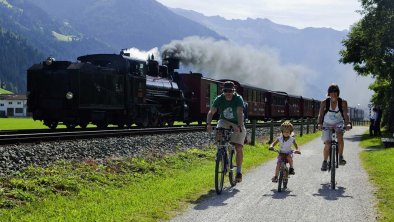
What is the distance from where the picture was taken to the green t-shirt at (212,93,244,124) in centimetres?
961

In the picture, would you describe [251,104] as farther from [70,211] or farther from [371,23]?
[70,211]

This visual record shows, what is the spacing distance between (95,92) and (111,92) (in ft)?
4.20

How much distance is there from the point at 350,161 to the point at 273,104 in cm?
3134

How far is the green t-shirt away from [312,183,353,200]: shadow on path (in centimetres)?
214

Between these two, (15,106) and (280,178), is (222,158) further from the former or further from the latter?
(15,106)

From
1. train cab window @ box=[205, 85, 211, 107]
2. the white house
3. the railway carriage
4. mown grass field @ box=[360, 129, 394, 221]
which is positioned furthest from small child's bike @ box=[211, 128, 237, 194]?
the white house

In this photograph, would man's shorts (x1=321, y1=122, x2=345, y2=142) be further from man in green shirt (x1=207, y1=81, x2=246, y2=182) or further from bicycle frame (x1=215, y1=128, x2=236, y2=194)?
bicycle frame (x1=215, y1=128, x2=236, y2=194)

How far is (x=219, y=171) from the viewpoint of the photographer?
917cm

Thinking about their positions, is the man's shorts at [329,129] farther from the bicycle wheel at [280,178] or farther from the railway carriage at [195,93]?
the railway carriage at [195,93]

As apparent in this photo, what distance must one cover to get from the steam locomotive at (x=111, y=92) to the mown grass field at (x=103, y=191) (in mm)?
8397

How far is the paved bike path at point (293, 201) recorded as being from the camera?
7085 mm

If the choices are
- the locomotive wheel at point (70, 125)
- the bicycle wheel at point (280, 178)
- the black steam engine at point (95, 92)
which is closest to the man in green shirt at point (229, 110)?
the bicycle wheel at point (280, 178)

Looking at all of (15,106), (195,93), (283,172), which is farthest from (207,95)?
(15,106)

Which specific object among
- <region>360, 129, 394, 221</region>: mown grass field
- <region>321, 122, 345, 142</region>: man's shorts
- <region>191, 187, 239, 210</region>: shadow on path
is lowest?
<region>191, 187, 239, 210</region>: shadow on path
